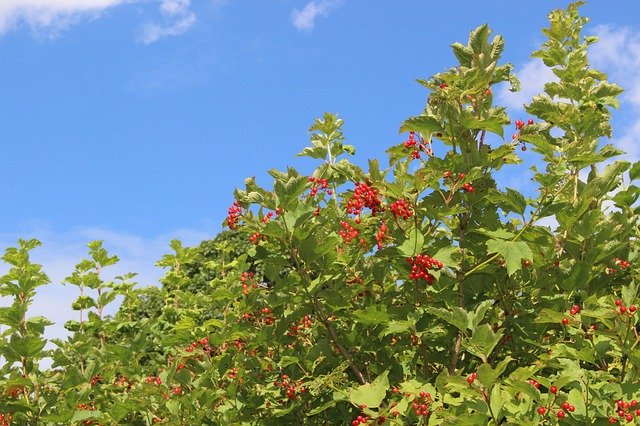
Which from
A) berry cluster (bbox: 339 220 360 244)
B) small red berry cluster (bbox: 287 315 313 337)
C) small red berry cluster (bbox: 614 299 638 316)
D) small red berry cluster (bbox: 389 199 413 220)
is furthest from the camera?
small red berry cluster (bbox: 287 315 313 337)

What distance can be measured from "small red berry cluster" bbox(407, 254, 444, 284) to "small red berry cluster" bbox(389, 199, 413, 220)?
1.03 feet

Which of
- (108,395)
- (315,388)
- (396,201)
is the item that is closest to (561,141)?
(396,201)

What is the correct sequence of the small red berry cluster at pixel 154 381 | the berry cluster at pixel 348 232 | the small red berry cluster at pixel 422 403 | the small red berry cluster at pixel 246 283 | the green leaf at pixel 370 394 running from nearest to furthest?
the small red berry cluster at pixel 422 403 < the green leaf at pixel 370 394 < the berry cluster at pixel 348 232 < the small red berry cluster at pixel 246 283 < the small red berry cluster at pixel 154 381

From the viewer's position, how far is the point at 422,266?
5305 millimetres

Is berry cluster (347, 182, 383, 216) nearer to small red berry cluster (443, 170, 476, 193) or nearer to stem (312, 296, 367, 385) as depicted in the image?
small red berry cluster (443, 170, 476, 193)

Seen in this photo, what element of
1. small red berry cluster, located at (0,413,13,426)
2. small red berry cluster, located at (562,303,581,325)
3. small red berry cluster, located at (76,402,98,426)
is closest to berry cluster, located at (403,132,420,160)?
small red berry cluster, located at (562,303,581,325)

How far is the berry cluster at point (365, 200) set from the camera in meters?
5.66

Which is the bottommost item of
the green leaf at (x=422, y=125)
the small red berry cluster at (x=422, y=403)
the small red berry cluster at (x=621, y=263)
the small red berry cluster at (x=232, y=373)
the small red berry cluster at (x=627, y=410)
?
the small red berry cluster at (x=627, y=410)

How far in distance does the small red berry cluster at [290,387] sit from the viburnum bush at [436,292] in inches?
1.0

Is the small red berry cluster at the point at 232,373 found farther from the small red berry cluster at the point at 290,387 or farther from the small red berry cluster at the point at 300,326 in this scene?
the small red berry cluster at the point at 290,387

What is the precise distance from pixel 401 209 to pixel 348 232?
532 mm

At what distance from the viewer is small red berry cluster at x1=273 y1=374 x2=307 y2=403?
5.84 meters

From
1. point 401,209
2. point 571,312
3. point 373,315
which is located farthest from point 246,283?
point 571,312

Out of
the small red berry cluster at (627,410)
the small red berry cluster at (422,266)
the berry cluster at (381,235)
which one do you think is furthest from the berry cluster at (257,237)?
the small red berry cluster at (627,410)
